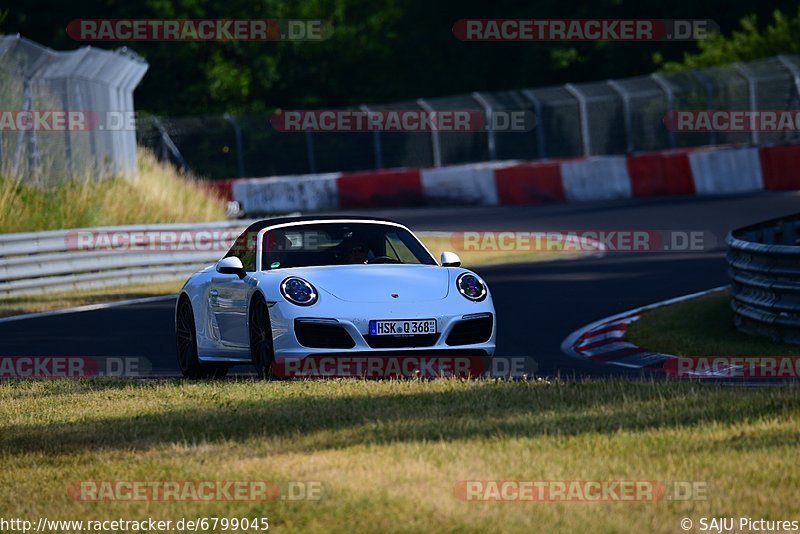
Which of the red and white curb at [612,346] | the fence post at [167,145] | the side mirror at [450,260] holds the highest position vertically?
the fence post at [167,145]

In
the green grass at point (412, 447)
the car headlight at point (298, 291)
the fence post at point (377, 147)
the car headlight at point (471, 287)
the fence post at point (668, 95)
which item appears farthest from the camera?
the fence post at point (377, 147)

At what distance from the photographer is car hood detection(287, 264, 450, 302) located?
1057 cm

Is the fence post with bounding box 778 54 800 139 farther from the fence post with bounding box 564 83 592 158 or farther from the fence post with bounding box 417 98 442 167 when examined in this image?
the fence post with bounding box 417 98 442 167

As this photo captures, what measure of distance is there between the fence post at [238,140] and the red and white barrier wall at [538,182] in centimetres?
62

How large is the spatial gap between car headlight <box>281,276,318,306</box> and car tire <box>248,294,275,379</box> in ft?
0.66

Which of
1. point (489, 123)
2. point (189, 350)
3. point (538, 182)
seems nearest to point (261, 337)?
point (189, 350)

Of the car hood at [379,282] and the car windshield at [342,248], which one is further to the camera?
the car windshield at [342,248]

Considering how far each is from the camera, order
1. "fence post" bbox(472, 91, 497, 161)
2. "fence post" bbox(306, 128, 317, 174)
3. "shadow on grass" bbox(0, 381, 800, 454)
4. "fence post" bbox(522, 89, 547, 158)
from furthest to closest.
Result: "fence post" bbox(306, 128, 317, 174) < "fence post" bbox(472, 91, 497, 161) < "fence post" bbox(522, 89, 547, 158) < "shadow on grass" bbox(0, 381, 800, 454)

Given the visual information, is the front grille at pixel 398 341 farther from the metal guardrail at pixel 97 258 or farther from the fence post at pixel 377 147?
the fence post at pixel 377 147

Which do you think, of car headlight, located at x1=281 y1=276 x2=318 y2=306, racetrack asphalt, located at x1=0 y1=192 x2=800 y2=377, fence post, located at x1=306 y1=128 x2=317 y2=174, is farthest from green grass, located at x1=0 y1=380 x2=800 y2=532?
fence post, located at x1=306 y1=128 x2=317 y2=174

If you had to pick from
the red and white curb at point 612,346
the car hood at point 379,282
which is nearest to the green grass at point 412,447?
the car hood at point 379,282

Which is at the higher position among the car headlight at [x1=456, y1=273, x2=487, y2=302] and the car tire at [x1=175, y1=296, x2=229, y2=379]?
the car headlight at [x1=456, y1=273, x2=487, y2=302]

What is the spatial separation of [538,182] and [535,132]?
2091 millimetres

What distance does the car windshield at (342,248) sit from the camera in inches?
449
